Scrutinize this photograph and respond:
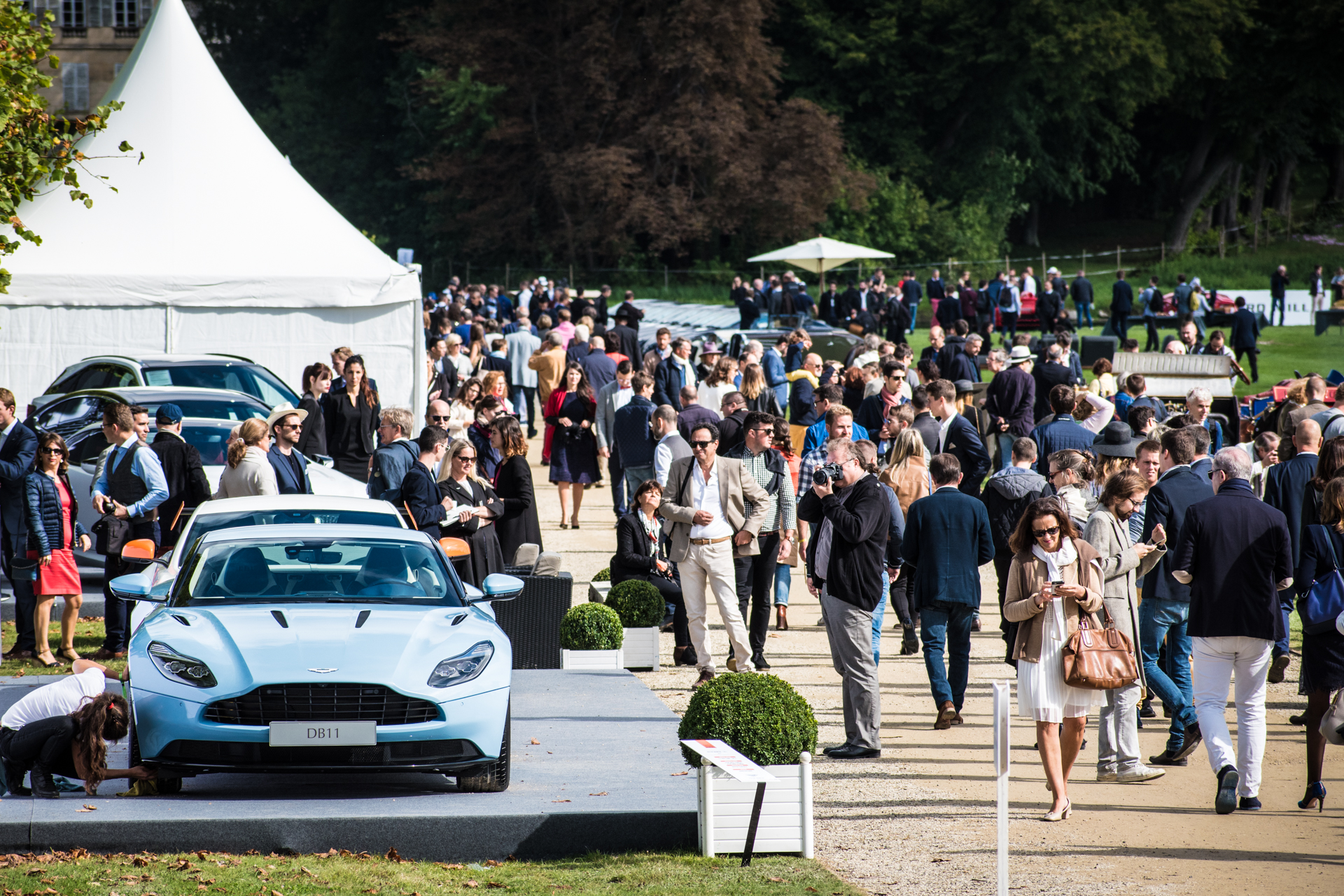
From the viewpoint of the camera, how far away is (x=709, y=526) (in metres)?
10.5

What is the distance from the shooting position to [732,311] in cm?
3775

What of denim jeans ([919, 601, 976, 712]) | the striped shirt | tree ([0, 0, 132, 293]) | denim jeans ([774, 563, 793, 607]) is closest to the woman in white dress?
denim jeans ([919, 601, 976, 712])

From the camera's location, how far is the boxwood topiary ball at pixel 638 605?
11602mm

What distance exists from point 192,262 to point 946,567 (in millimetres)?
13212

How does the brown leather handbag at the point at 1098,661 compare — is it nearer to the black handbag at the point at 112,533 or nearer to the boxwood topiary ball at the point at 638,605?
the boxwood topiary ball at the point at 638,605

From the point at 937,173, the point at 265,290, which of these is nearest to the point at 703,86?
the point at 937,173

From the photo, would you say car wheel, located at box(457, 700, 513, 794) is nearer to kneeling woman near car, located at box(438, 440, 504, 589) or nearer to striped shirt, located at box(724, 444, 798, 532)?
kneeling woman near car, located at box(438, 440, 504, 589)

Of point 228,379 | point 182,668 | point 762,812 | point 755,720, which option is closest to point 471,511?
point 182,668

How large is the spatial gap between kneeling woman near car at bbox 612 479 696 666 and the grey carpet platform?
3.52 metres

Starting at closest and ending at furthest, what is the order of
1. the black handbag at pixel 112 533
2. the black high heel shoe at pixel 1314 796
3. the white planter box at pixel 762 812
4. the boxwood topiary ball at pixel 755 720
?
the white planter box at pixel 762 812, the boxwood topiary ball at pixel 755 720, the black high heel shoe at pixel 1314 796, the black handbag at pixel 112 533

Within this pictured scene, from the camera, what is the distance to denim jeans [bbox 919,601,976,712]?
960 cm

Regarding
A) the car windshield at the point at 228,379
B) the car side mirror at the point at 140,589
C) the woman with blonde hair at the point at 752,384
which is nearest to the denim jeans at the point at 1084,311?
the woman with blonde hair at the point at 752,384

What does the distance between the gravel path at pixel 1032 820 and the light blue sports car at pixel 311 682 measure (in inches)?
74.6

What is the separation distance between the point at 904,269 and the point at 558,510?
117 feet
